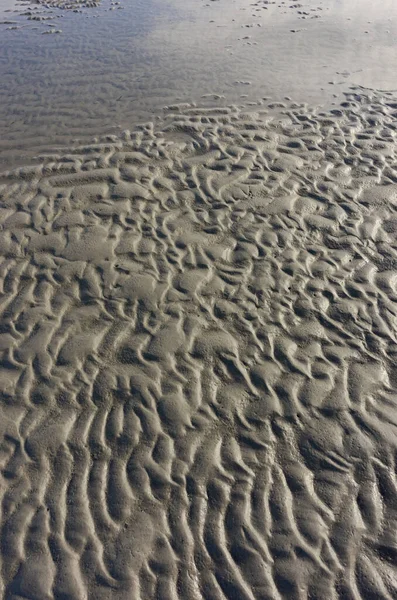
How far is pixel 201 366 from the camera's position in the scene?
5.59 meters

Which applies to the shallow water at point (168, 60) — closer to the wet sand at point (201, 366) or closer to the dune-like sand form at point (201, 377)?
the wet sand at point (201, 366)

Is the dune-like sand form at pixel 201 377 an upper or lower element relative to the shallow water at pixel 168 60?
lower

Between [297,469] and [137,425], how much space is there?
181 cm

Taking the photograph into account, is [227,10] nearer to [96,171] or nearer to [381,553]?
[96,171]

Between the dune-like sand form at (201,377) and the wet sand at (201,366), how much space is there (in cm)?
2

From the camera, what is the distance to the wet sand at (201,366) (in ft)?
13.5

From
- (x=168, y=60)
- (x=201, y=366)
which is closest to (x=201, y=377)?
(x=201, y=366)

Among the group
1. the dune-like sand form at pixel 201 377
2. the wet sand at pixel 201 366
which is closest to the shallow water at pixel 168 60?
the wet sand at pixel 201 366

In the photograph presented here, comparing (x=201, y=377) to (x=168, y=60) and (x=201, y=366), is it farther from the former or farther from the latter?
(x=168, y=60)

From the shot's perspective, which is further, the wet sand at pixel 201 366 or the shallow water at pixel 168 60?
the shallow water at pixel 168 60

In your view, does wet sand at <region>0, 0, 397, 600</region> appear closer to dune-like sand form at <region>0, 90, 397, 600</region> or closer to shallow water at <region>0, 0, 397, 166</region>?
dune-like sand form at <region>0, 90, 397, 600</region>

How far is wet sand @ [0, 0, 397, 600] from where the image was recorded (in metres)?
4.12

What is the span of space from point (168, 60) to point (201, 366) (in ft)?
38.2

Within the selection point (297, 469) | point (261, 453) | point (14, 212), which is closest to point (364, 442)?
point (297, 469)
